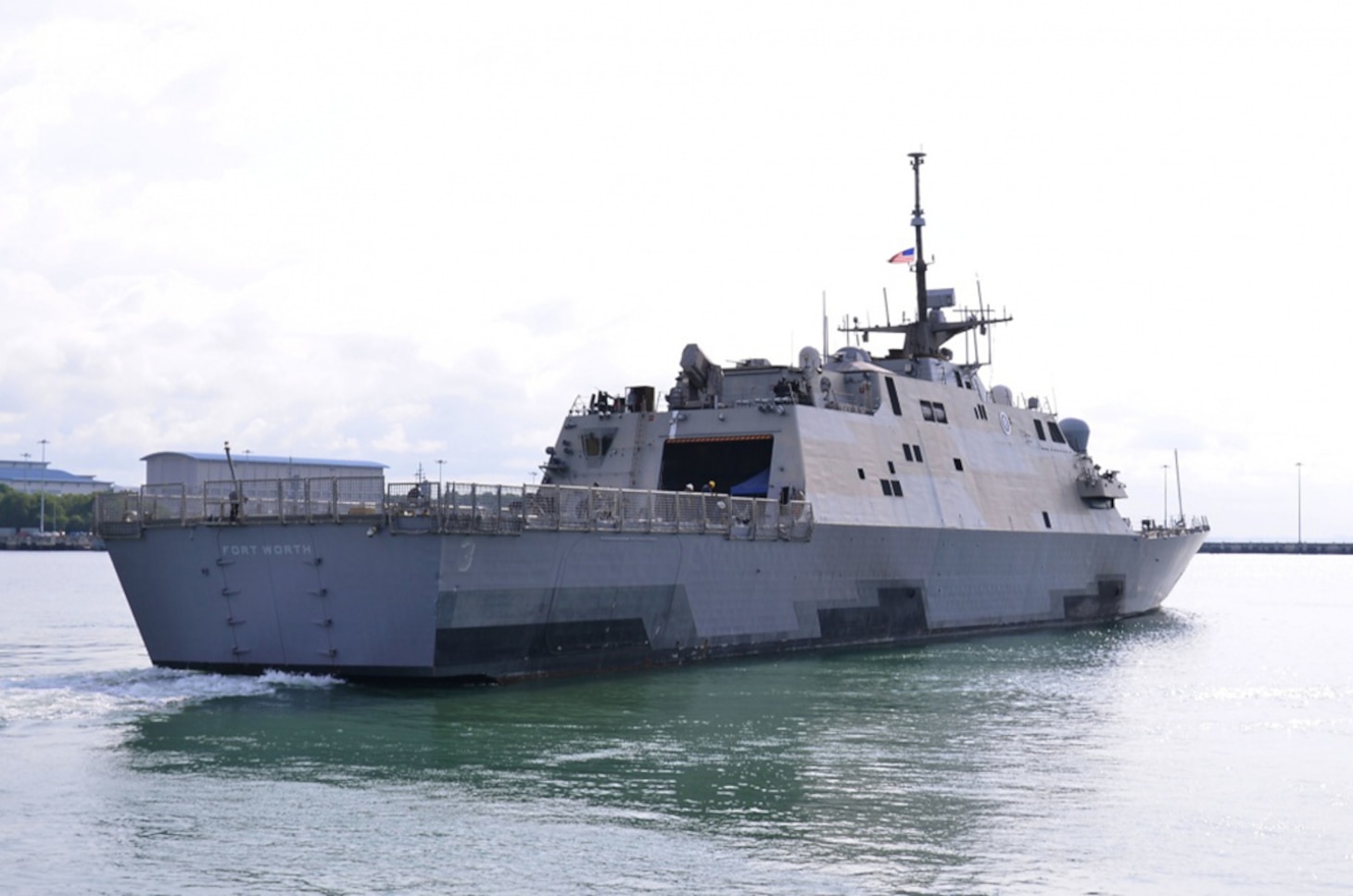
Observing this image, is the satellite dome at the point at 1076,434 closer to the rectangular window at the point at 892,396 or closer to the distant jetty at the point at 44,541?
the rectangular window at the point at 892,396

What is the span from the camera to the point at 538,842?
1306 cm

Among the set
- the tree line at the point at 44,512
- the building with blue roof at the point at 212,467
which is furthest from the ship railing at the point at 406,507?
the tree line at the point at 44,512

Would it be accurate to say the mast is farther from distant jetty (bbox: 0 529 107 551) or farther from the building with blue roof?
distant jetty (bbox: 0 529 107 551)

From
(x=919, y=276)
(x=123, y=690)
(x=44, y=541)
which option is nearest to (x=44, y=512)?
(x=44, y=541)

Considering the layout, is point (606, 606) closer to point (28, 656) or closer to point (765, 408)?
point (765, 408)

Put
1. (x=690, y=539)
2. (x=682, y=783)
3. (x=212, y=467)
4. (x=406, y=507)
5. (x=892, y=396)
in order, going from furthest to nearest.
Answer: (x=212, y=467), (x=892, y=396), (x=690, y=539), (x=406, y=507), (x=682, y=783)

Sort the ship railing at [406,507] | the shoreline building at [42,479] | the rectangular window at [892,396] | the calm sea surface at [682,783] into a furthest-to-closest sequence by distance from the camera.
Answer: the shoreline building at [42,479]
the rectangular window at [892,396]
the ship railing at [406,507]
the calm sea surface at [682,783]

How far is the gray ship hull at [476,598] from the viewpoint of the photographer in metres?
22.2

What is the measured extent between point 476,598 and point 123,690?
5.64m

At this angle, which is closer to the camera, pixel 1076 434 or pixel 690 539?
pixel 690 539

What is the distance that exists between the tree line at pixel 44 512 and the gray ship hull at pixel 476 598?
11251 cm

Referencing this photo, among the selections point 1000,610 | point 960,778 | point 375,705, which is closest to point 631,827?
point 960,778

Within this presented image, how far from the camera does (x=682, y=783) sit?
15.8 meters

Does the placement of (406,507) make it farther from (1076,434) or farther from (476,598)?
(1076,434)
